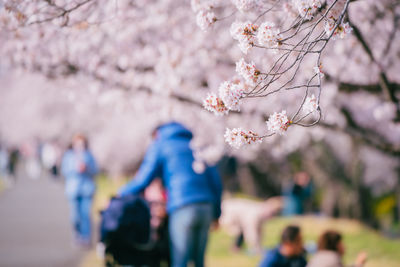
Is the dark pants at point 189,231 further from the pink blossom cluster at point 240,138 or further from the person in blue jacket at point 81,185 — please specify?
the person in blue jacket at point 81,185

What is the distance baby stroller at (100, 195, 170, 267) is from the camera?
13.7 ft

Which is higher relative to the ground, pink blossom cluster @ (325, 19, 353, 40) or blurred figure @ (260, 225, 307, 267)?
pink blossom cluster @ (325, 19, 353, 40)

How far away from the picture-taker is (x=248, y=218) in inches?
302

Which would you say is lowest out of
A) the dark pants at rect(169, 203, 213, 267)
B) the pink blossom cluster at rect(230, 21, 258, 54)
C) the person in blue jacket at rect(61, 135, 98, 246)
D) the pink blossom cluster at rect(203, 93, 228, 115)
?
the dark pants at rect(169, 203, 213, 267)

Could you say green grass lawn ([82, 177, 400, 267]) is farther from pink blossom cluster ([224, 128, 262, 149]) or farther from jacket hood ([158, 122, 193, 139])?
pink blossom cluster ([224, 128, 262, 149])

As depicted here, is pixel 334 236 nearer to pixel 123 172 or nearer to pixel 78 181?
pixel 78 181

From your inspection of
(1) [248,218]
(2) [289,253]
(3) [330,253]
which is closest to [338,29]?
(3) [330,253]

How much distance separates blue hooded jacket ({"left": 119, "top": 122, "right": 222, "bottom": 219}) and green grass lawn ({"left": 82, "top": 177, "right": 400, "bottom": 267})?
300cm

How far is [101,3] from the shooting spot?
15.0 feet

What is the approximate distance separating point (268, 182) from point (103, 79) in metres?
14.7

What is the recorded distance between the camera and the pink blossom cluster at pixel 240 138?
2.34 m

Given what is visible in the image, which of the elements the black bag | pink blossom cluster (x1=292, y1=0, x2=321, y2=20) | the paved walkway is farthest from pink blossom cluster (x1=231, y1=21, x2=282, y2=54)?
the paved walkway

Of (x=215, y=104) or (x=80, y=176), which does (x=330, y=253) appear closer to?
(x=215, y=104)

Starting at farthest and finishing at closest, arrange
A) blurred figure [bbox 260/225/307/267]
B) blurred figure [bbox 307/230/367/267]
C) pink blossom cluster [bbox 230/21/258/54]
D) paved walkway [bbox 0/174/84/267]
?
paved walkway [bbox 0/174/84/267], blurred figure [bbox 260/225/307/267], blurred figure [bbox 307/230/367/267], pink blossom cluster [bbox 230/21/258/54]
